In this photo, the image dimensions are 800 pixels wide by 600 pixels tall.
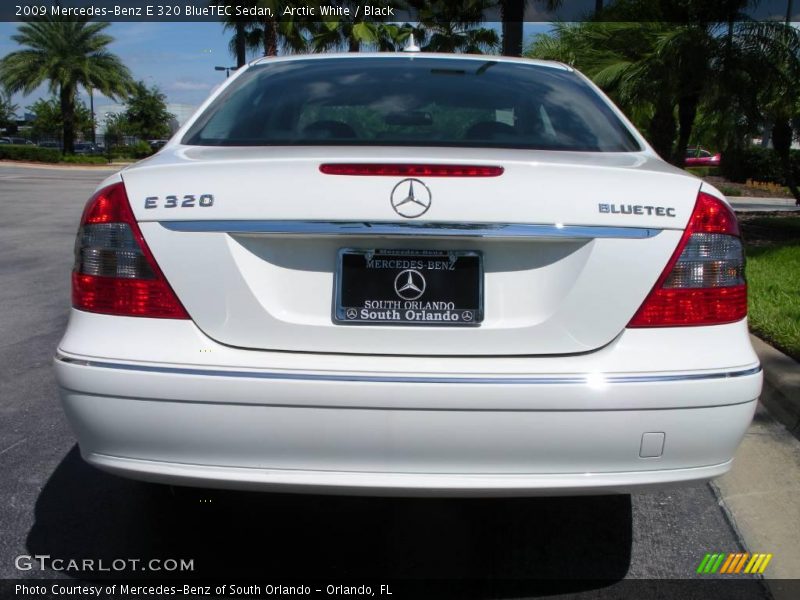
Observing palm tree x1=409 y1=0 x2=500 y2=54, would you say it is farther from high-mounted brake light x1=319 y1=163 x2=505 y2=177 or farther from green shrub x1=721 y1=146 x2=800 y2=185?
high-mounted brake light x1=319 y1=163 x2=505 y2=177

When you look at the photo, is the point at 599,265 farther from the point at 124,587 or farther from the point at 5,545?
the point at 5,545

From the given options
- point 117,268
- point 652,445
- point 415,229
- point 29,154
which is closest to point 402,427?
point 415,229

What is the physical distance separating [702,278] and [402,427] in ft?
3.04

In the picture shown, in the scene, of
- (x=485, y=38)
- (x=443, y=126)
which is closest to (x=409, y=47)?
(x=443, y=126)

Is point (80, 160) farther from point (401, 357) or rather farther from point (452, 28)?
point (401, 357)

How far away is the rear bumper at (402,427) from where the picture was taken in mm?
2201

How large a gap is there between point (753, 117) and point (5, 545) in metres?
11.6

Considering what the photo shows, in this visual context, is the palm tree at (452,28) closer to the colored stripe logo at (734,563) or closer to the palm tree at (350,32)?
the palm tree at (350,32)

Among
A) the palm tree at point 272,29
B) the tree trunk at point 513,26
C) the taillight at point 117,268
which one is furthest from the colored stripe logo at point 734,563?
the palm tree at point 272,29

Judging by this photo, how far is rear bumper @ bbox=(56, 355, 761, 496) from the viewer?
2.20 m

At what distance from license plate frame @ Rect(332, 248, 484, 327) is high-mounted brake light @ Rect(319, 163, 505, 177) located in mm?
206

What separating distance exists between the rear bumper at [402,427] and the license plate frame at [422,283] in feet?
0.55

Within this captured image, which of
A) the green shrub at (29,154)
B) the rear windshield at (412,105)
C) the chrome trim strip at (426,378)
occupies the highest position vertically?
the rear windshield at (412,105)

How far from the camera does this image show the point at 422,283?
Result: 2.28 metres
